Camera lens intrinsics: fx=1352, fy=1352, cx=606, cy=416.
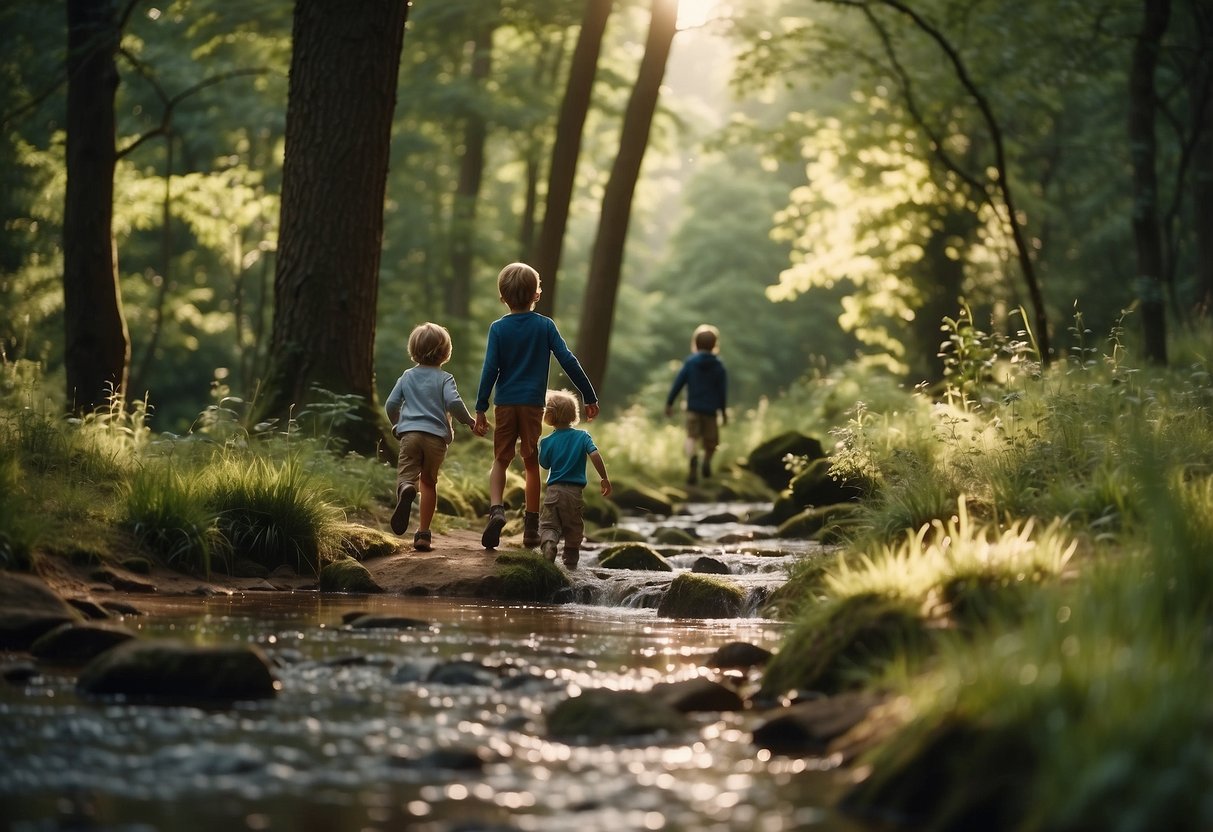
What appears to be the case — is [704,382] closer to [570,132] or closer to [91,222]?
[570,132]

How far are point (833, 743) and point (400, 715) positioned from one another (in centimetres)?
158

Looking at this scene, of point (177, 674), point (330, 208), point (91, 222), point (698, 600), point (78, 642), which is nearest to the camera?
point (177, 674)

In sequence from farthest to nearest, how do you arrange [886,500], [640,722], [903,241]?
[903,241], [886,500], [640,722]

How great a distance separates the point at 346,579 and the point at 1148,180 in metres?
→ 13.2

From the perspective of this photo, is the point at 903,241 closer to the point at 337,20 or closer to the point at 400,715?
the point at 337,20

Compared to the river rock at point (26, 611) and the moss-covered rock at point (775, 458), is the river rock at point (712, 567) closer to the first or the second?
the river rock at point (26, 611)

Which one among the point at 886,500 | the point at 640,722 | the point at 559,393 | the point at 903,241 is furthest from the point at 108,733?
the point at 903,241

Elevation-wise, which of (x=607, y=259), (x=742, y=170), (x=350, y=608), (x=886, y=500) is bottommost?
(x=350, y=608)

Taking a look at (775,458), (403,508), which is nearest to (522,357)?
(403,508)

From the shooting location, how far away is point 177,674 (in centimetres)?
526

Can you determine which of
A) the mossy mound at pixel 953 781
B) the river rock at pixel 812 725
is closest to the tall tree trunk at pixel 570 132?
the river rock at pixel 812 725

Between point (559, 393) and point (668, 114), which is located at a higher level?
point (668, 114)

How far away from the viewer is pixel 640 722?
4844mm

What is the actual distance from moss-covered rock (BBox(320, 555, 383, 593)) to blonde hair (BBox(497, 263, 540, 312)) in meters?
2.34
